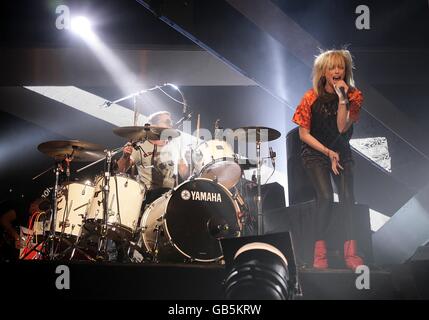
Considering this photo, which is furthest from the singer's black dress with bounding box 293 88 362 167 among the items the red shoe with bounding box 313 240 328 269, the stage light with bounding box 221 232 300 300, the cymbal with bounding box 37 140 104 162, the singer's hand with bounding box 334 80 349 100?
the cymbal with bounding box 37 140 104 162

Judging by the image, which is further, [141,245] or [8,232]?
[8,232]

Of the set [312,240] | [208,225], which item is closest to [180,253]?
[208,225]

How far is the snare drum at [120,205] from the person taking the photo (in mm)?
4301

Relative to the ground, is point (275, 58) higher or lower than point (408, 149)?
higher

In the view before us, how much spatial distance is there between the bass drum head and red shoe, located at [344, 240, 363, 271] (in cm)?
127

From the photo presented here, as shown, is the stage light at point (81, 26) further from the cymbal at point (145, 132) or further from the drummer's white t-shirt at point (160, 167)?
the cymbal at point (145, 132)

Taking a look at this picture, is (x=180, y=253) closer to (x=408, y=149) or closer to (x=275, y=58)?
(x=275, y=58)

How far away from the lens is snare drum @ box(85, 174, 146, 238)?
14.1 ft

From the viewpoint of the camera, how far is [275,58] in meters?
5.36

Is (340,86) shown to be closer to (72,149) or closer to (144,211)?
(144,211)

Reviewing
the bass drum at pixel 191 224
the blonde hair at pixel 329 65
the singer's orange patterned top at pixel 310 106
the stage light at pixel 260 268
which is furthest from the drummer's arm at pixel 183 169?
the stage light at pixel 260 268

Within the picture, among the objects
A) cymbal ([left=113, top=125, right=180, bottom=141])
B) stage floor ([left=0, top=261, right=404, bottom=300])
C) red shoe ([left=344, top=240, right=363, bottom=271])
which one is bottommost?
stage floor ([left=0, top=261, right=404, bottom=300])

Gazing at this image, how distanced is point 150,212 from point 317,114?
77.8 inches

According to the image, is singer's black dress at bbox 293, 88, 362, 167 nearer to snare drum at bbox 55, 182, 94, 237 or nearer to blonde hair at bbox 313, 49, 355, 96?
blonde hair at bbox 313, 49, 355, 96
